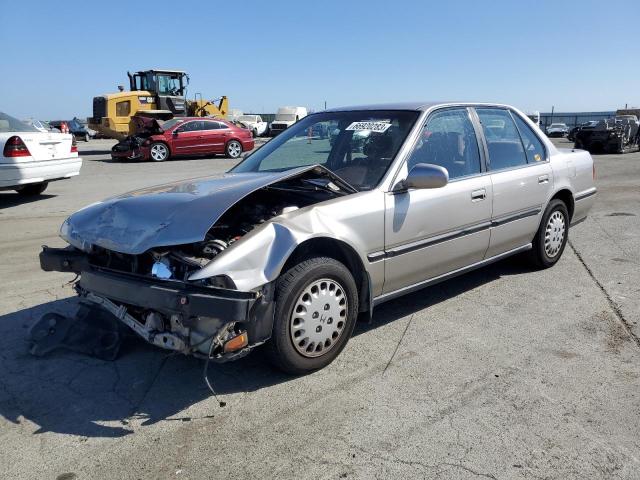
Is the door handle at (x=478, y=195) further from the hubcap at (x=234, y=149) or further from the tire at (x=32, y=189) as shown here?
the hubcap at (x=234, y=149)

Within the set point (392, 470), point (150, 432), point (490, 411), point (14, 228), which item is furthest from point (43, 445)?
point (14, 228)

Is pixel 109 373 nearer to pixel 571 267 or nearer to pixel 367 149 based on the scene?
pixel 367 149

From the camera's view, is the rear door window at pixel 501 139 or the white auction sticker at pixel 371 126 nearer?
the white auction sticker at pixel 371 126

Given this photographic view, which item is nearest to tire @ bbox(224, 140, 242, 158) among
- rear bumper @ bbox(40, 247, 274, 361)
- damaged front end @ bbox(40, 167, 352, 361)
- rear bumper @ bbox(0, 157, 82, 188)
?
rear bumper @ bbox(0, 157, 82, 188)

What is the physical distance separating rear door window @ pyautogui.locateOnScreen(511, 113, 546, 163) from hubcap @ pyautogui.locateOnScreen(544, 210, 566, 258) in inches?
23.1

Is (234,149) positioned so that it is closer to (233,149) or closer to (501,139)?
(233,149)

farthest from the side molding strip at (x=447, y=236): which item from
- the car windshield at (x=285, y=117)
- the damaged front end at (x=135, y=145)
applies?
the car windshield at (x=285, y=117)

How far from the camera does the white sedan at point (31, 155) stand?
888 cm

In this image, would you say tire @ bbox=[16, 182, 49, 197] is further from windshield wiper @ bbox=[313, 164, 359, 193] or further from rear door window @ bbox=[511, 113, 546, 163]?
rear door window @ bbox=[511, 113, 546, 163]

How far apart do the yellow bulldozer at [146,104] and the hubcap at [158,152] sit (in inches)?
148

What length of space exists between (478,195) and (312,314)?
1.88 m

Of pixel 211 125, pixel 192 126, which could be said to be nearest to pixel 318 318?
pixel 192 126

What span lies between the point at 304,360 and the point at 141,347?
1.25 meters

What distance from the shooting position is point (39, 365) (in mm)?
3582
